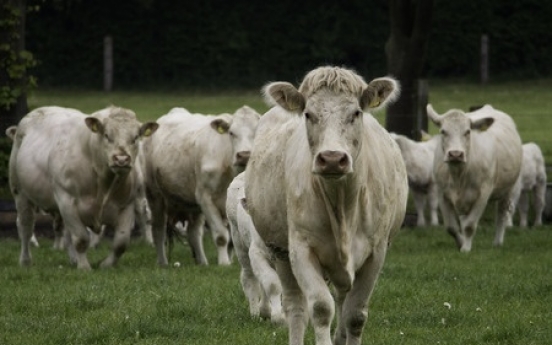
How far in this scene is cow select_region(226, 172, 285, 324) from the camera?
375 inches

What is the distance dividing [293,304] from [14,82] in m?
13.2

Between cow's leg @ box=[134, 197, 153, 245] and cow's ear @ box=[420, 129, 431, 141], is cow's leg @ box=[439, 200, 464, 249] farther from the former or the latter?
cow's ear @ box=[420, 129, 431, 141]

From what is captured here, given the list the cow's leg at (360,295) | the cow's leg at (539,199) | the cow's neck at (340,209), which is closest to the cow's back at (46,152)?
the cow's leg at (360,295)

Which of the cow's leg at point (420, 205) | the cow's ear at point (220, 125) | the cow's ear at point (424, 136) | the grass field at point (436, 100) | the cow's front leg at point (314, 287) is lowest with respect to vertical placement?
the grass field at point (436, 100)

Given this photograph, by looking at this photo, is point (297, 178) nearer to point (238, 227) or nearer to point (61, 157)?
point (238, 227)

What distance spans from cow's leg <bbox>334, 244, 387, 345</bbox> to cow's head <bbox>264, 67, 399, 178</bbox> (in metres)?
0.77

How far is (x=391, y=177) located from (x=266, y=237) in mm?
896

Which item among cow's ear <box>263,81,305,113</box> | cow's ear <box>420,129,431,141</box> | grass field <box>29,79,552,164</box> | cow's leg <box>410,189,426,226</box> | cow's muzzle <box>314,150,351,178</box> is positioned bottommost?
grass field <box>29,79,552,164</box>

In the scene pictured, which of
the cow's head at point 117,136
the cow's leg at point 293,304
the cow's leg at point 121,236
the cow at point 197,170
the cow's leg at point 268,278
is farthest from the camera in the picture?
the cow at point 197,170

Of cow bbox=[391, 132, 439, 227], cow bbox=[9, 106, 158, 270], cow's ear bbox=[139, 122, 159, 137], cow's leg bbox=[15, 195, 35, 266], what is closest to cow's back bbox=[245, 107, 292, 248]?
cow bbox=[9, 106, 158, 270]

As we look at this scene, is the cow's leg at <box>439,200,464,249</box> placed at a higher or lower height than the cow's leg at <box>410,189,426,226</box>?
higher

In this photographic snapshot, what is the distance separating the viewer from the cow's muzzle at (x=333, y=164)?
7.31 meters

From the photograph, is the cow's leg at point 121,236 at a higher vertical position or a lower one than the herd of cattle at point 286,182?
lower

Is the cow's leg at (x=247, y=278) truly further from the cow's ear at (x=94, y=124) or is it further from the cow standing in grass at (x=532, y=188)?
the cow standing in grass at (x=532, y=188)
